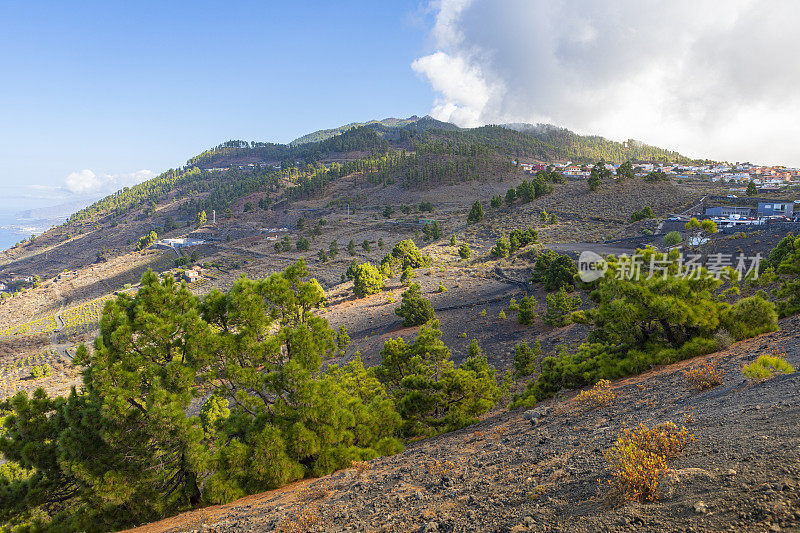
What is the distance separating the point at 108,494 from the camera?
7039mm

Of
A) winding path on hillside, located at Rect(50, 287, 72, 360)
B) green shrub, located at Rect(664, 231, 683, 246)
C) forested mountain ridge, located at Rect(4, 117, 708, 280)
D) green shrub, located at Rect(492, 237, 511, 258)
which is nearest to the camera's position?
green shrub, located at Rect(664, 231, 683, 246)

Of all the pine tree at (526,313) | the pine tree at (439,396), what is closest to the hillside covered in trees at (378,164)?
the pine tree at (526,313)

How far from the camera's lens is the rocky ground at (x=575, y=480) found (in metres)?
3.57

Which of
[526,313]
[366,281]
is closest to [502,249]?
[366,281]

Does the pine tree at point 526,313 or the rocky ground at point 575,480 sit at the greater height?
the rocky ground at point 575,480

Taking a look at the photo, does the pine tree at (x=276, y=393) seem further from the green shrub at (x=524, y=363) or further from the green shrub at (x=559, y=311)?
the green shrub at (x=559, y=311)

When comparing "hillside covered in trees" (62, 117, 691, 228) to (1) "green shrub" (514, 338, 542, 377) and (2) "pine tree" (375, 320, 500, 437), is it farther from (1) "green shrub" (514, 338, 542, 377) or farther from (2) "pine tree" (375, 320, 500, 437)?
(2) "pine tree" (375, 320, 500, 437)

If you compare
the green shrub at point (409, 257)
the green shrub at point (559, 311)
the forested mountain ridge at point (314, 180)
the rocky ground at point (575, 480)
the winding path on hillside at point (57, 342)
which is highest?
the forested mountain ridge at point (314, 180)

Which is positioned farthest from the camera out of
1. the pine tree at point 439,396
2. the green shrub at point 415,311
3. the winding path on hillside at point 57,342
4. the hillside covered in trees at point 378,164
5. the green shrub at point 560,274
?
the hillside covered in trees at point 378,164

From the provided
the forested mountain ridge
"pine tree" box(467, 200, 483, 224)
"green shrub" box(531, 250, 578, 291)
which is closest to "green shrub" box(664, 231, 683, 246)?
"green shrub" box(531, 250, 578, 291)

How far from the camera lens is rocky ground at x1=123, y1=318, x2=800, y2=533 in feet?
11.7

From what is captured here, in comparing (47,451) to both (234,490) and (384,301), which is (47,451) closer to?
(234,490)

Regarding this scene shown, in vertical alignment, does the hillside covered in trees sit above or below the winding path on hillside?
above

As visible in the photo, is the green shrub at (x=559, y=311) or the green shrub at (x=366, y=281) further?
the green shrub at (x=366, y=281)
